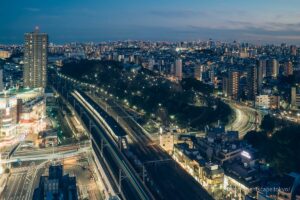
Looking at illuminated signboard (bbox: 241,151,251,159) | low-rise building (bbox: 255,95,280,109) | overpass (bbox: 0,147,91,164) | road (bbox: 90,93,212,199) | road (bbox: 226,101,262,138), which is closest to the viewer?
road (bbox: 90,93,212,199)

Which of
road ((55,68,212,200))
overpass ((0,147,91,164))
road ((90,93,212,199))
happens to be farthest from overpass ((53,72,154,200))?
overpass ((0,147,91,164))

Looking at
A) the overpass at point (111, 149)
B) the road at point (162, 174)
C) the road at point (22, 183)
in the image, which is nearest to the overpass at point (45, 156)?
the road at point (22, 183)

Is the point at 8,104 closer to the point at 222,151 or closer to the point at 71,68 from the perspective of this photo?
the point at 222,151

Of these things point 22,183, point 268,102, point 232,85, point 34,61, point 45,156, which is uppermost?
point 34,61

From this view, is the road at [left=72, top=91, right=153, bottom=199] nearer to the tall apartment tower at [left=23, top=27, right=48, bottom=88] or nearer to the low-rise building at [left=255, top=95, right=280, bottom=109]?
the tall apartment tower at [left=23, top=27, right=48, bottom=88]

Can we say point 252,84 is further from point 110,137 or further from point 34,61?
point 34,61

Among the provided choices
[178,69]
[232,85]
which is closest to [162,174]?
[232,85]
